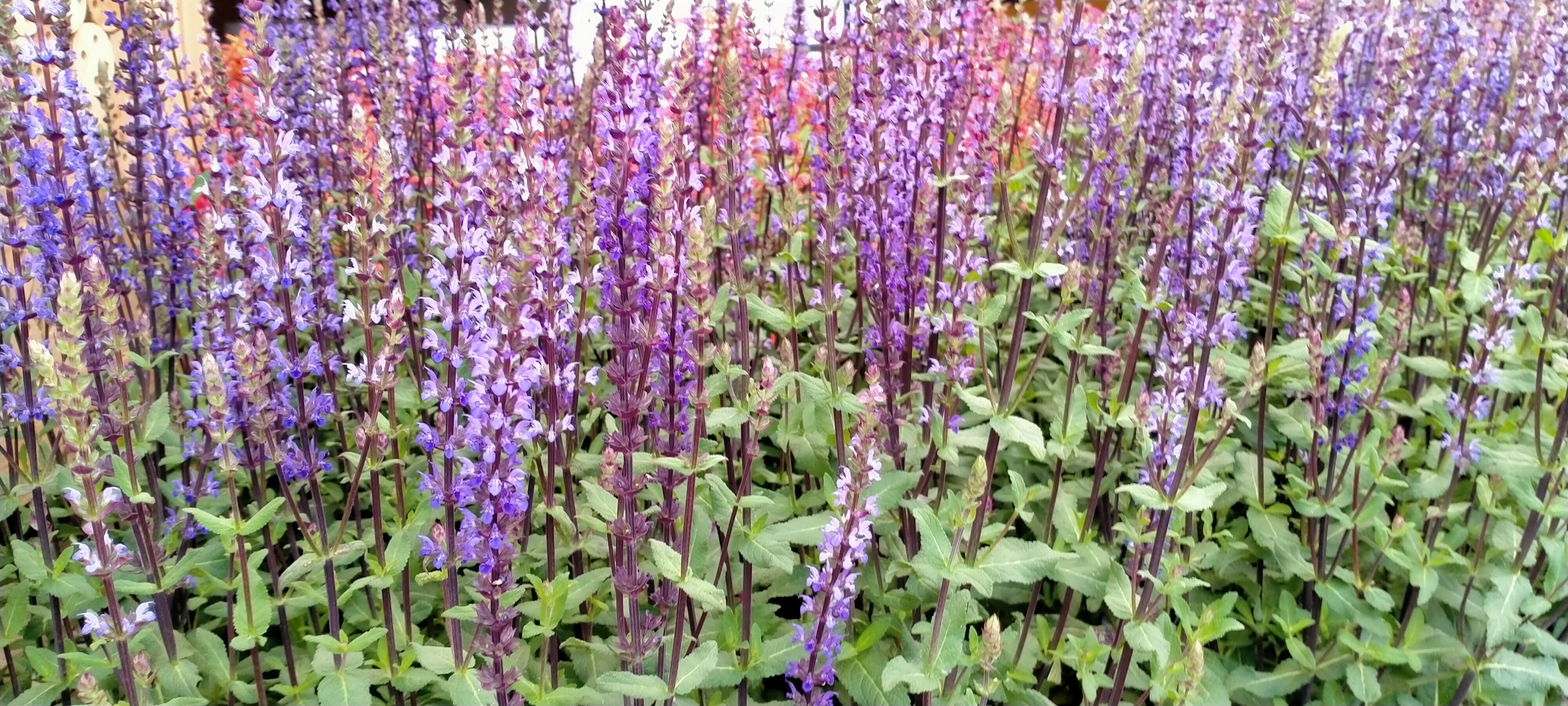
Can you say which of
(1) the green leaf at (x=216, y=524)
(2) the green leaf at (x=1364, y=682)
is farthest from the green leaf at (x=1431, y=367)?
(1) the green leaf at (x=216, y=524)

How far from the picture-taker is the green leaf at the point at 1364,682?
3656 mm

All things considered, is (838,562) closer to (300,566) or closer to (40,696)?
(300,566)

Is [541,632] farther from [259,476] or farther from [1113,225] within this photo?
[1113,225]

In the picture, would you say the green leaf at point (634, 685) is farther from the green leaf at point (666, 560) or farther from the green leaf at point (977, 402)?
the green leaf at point (977, 402)

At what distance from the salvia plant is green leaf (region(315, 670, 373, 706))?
0.02 meters

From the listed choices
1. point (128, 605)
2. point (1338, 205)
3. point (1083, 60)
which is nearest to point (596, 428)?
point (128, 605)

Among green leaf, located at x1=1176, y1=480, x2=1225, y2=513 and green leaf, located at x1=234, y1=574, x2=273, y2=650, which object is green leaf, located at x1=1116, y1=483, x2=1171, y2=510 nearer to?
green leaf, located at x1=1176, y1=480, x2=1225, y2=513

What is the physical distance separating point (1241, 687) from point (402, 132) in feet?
13.9

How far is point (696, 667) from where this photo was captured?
9.64 ft

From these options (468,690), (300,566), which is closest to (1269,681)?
(468,690)

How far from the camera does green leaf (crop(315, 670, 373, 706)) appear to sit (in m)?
2.99

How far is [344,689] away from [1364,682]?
357cm

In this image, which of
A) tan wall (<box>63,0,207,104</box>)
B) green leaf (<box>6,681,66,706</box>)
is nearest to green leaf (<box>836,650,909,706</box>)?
green leaf (<box>6,681,66,706</box>)

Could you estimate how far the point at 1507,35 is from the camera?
5977mm
